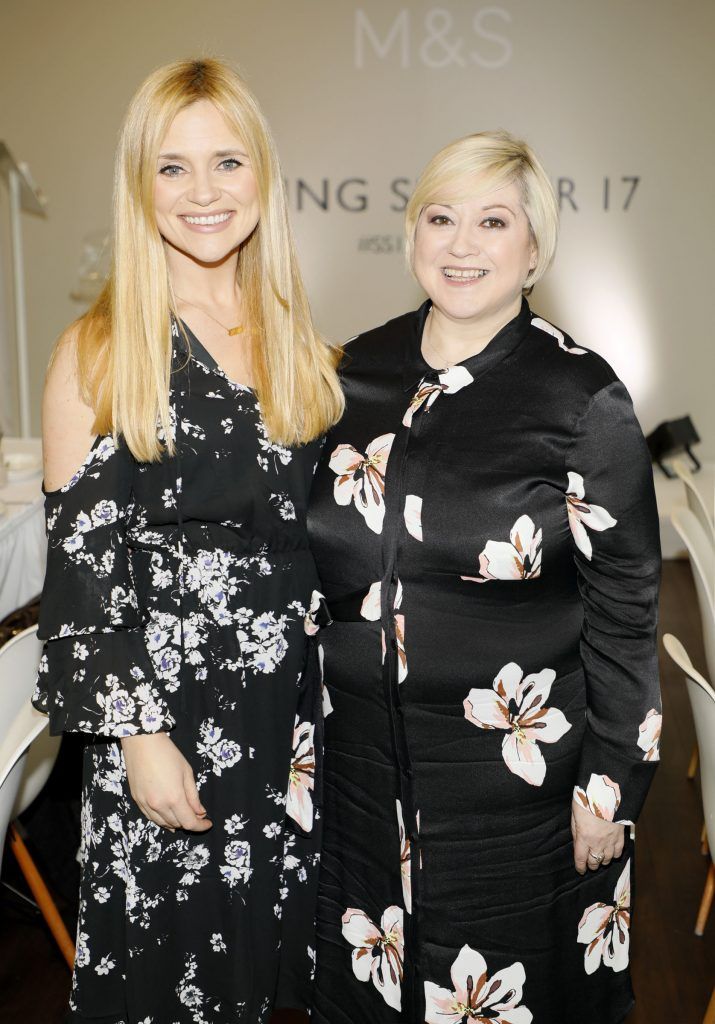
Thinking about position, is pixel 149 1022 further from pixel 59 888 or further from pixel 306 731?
pixel 59 888

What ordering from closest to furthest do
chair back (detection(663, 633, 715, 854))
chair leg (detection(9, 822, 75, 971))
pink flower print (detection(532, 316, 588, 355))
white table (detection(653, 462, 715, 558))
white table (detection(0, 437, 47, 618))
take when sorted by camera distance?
1. pink flower print (detection(532, 316, 588, 355))
2. chair back (detection(663, 633, 715, 854))
3. chair leg (detection(9, 822, 75, 971))
4. white table (detection(0, 437, 47, 618))
5. white table (detection(653, 462, 715, 558))

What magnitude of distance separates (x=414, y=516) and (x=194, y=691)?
49 centimetres

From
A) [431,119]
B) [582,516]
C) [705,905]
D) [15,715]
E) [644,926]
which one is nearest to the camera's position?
[582,516]

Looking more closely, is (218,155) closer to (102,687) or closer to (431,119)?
(102,687)

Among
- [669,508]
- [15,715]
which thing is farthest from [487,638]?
[669,508]

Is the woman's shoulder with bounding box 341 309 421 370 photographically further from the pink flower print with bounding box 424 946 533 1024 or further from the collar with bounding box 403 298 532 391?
the pink flower print with bounding box 424 946 533 1024

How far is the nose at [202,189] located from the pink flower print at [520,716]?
90 cm

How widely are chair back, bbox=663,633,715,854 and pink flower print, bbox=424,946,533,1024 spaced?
1.94 feet

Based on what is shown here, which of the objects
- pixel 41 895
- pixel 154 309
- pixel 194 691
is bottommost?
pixel 41 895

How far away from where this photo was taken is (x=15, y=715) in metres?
2.09

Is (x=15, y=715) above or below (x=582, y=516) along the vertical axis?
below

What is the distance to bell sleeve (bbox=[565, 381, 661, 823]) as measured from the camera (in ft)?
5.38

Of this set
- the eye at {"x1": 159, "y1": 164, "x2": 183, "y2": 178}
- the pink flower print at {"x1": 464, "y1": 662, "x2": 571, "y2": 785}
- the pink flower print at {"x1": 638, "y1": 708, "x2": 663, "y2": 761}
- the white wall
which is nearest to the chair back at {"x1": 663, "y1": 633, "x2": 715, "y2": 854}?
the pink flower print at {"x1": 638, "y1": 708, "x2": 663, "y2": 761}

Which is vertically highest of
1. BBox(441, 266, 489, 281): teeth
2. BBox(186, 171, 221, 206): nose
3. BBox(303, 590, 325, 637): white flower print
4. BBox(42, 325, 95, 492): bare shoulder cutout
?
BBox(186, 171, 221, 206): nose
